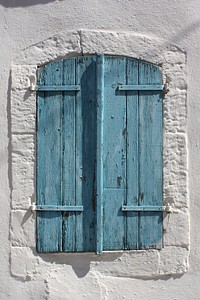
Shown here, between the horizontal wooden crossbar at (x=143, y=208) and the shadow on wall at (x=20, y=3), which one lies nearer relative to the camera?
the horizontal wooden crossbar at (x=143, y=208)

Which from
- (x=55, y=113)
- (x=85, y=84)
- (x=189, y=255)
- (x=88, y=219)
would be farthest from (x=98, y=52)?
(x=189, y=255)

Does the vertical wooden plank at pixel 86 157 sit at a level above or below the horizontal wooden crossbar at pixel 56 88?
below

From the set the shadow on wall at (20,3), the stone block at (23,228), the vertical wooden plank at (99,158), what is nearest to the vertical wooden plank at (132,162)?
the vertical wooden plank at (99,158)

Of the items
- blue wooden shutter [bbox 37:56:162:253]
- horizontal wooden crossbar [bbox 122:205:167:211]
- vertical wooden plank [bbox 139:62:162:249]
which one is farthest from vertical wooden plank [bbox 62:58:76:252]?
vertical wooden plank [bbox 139:62:162:249]

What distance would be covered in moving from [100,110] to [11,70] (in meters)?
0.79

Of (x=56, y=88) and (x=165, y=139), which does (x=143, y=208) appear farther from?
(x=56, y=88)

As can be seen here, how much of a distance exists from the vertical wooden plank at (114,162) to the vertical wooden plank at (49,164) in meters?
0.37

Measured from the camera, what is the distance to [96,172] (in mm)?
4078

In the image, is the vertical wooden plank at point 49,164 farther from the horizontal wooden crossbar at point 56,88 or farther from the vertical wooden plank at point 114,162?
the vertical wooden plank at point 114,162

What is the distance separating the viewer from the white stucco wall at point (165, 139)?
13.4 ft

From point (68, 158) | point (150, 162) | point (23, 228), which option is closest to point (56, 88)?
point (68, 158)

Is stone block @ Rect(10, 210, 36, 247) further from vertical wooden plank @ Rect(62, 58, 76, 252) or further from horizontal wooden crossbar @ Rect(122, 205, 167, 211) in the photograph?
horizontal wooden crossbar @ Rect(122, 205, 167, 211)

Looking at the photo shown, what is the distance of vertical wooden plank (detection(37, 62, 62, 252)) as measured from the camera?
13.5ft

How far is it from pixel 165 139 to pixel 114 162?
0.43m
